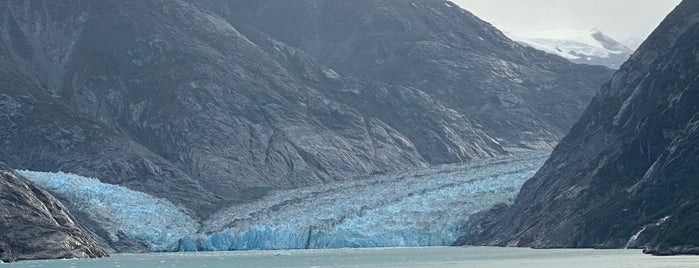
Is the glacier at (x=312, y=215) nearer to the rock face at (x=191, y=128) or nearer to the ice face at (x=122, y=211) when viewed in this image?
the ice face at (x=122, y=211)

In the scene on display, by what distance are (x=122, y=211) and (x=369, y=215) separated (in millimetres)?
24064

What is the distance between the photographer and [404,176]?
14975cm

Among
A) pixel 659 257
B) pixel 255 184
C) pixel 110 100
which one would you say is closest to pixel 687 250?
pixel 659 257

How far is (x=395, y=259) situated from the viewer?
97438mm

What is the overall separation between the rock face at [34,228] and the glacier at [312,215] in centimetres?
1288

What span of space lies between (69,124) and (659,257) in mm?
102586

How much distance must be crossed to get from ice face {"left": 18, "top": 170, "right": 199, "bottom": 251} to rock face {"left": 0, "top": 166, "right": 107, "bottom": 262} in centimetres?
1142

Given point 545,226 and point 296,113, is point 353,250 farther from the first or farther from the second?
point 296,113

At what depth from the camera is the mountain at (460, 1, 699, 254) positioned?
95.4m

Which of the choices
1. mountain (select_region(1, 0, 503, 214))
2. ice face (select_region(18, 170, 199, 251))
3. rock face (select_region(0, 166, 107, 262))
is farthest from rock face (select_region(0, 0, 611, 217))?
rock face (select_region(0, 166, 107, 262))

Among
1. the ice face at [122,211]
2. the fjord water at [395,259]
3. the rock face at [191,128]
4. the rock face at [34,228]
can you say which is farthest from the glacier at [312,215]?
the rock face at [191,128]

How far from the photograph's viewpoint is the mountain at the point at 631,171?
313ft

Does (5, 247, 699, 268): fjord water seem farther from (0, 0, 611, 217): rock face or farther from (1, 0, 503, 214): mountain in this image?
(1, 0, 503, 214): mountain

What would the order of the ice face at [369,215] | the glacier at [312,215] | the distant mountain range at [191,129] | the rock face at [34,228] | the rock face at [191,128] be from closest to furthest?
the rock face at [34,228] < the ice face at [369,215] < the glacier at [312,215] < the distant mountain range at [191,129] < the rock face at [191,128]
